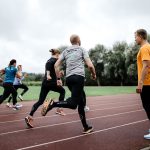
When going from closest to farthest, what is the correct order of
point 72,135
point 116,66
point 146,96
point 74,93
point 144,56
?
1. point 144,56
2. point 146,96
3. point 74,93
4. point 72,135
5. point 116,66

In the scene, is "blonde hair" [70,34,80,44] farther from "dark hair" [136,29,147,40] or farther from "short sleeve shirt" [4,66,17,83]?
"short sleeve shirt" [4,66,17,83]

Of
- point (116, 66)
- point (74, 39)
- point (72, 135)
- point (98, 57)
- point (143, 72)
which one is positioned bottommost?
point (72, 135)

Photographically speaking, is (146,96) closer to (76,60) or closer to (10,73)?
(76,60)

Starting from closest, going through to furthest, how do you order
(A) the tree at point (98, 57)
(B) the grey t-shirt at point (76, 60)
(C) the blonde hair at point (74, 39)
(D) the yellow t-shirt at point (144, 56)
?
(D) the yellow t-shirt at point (144, 56), (B) the grey t-shirt at point (76, 60), (C) the blonde hair at point (74, 39), (A) the tree at point (98, 57)

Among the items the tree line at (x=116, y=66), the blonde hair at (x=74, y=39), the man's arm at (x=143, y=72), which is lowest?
the man's arm at (x=143, y=72)

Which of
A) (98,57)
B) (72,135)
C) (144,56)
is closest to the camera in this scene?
(144,56)

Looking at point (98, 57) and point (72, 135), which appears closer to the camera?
point (72, 135)

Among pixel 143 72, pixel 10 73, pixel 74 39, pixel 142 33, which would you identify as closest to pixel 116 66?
pixel 10 73

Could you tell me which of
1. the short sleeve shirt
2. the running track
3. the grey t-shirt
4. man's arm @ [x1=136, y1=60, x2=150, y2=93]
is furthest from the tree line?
man's arm @ [x1=136, y1=60, x2=150, y2=93]

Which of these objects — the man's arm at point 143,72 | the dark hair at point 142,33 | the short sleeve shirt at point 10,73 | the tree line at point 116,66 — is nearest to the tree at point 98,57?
the tree line at point 116,66

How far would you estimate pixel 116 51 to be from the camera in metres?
70.9

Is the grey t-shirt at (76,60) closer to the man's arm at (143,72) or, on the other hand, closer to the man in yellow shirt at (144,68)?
the man in yellow shirt at (144,68)

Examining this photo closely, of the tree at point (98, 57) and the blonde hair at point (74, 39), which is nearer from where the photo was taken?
the blonde hair at point (74, 39)

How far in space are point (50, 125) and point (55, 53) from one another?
1.95 metres
